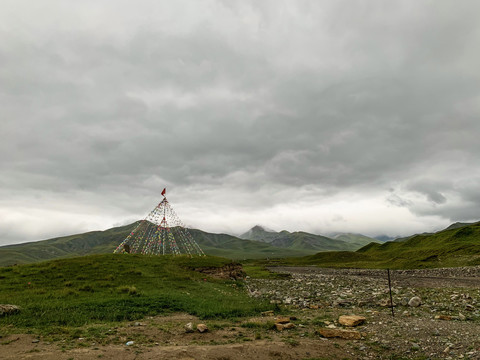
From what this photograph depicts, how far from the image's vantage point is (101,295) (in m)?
24.7

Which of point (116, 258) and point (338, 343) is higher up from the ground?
point (116, 258)

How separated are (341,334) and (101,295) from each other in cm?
2102

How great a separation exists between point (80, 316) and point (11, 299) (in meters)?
8.38

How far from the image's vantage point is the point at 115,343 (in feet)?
47.0

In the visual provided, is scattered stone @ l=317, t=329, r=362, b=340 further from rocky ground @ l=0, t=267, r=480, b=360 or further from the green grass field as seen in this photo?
the green grass field

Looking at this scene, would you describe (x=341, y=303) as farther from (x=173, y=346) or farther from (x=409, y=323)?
(x=173, y=346)

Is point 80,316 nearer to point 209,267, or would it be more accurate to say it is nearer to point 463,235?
point 209,267

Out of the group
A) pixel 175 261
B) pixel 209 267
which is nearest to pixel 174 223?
pixel 175 261

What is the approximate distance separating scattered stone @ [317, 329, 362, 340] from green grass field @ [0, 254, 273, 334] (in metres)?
7.88

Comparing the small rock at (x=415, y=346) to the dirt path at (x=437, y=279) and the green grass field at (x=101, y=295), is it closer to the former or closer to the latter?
the green grass field at (x=101, y=295)

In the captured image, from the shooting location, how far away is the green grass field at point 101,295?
18.6m

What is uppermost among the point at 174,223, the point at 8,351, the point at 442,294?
the point at 174,223

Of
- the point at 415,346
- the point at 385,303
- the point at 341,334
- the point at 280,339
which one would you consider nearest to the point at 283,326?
the point at 280,339

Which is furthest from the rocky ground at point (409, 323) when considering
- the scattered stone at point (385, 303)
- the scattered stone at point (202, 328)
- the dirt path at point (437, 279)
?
the dirt path at point (437, 279)
